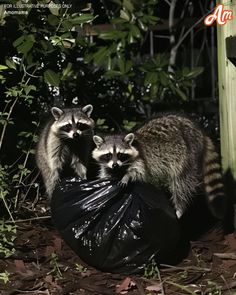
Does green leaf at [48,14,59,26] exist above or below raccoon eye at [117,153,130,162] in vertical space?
above

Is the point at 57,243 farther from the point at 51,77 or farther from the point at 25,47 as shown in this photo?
the point at 25,47

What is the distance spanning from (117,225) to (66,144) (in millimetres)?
1134

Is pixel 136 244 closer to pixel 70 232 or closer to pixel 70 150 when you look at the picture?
pixel 70 232

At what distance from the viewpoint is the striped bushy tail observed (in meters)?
4.62

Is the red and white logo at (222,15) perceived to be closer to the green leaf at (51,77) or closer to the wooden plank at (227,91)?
the wooden plank at (227,91)

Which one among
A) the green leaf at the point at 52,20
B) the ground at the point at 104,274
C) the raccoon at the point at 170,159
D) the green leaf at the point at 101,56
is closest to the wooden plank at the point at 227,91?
the raccoon at the point at 170,159

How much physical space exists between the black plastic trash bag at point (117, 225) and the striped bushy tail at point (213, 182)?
58 cm

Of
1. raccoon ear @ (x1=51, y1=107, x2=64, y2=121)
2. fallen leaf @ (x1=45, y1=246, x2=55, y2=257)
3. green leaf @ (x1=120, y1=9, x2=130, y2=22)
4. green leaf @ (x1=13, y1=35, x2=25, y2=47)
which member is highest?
green leaf @ (x1=120, y1=9, x2=130, y2=22)

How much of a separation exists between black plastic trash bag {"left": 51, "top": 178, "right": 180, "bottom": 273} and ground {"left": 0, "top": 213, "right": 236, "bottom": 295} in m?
0.12

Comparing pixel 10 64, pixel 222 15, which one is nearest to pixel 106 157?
pixel 10 64

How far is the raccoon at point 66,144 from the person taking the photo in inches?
189

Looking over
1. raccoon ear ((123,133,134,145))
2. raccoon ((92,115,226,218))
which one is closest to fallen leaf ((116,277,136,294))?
raccoon ((92,115,226,218))

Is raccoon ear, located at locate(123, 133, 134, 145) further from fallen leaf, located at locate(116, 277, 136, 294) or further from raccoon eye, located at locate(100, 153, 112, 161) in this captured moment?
fallen leaf, located at locate(116, 277, 136, 294)

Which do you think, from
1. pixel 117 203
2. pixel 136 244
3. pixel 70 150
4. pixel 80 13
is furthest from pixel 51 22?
pixel 136 244
